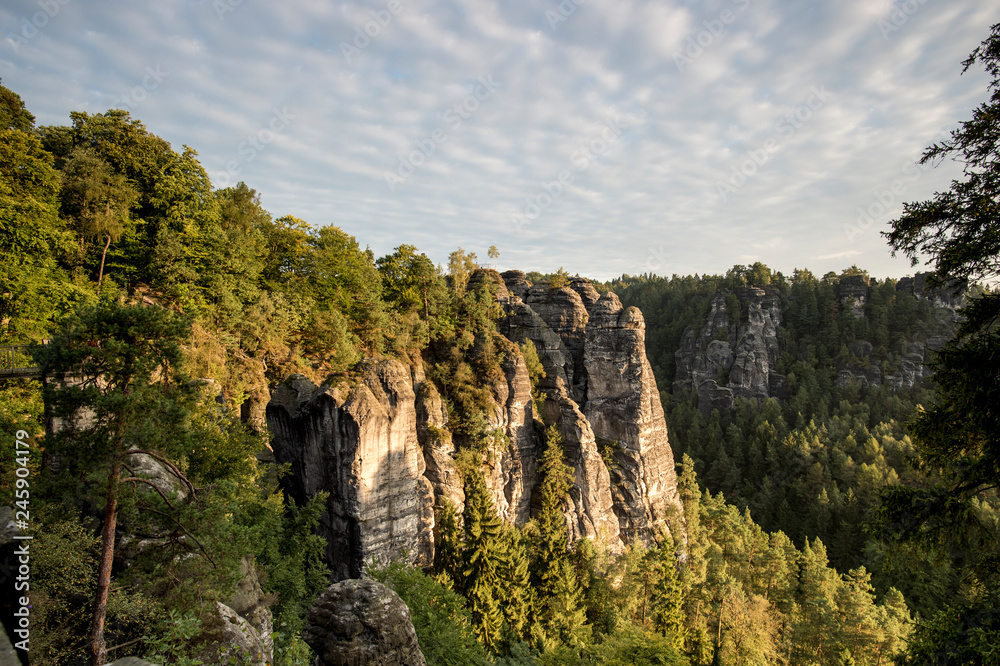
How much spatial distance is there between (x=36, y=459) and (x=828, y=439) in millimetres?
75154

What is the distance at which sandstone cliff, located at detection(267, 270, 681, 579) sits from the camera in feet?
60.2

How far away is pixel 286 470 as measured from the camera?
1773 cm

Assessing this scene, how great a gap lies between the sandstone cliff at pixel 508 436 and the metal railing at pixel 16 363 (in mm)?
8008

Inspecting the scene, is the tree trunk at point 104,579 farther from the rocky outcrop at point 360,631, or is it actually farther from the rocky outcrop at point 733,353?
the rocky outcrop at point 733,353

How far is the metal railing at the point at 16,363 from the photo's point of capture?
11.9 meters

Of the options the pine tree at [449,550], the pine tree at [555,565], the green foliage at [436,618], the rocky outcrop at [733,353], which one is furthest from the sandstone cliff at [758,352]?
the green foliage at [436,618]

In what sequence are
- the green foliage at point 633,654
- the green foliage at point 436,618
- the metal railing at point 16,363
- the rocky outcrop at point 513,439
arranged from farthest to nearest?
the rocky outcrop at point 513,439 → the green foliage at point 633,654 → the green foliage at point 436,618 → the metal railing at point 16,363

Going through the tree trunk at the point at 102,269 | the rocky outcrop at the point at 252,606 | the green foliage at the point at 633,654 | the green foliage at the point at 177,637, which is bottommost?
the green foliage at the point at 633,654

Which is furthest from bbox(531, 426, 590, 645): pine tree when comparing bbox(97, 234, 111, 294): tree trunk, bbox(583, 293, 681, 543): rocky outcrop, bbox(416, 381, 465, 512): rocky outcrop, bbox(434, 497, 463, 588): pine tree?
bbox(97, 234, 111, 294): tree trunk

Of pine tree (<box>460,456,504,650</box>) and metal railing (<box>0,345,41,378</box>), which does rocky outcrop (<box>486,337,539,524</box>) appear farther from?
metal railing (<box>0,345,41,378</box>)

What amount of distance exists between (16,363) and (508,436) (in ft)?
71.1

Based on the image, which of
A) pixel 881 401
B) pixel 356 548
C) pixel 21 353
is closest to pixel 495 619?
pixel 356 548

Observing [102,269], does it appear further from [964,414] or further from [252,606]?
[964,414]

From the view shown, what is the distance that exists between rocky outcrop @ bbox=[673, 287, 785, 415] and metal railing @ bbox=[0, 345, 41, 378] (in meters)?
87.5
